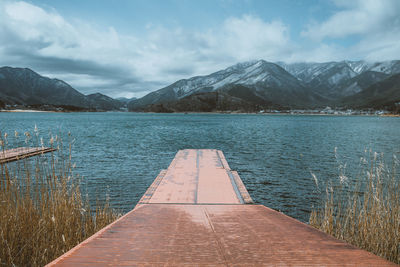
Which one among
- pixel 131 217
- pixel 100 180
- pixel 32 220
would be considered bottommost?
pixel 100 180

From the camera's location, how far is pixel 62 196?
436 cm

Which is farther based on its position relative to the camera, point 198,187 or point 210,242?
point 198,187

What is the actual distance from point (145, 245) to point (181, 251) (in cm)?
40

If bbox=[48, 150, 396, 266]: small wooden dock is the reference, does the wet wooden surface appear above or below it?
below

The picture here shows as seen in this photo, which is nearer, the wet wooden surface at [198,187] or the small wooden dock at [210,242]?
the small wooden dock at [210,242]

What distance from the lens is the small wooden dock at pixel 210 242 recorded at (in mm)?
2074

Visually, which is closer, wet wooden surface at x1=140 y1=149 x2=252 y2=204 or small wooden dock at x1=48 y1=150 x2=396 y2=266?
small wooden dock at x1=48 y1=150 x2=396 y2=266

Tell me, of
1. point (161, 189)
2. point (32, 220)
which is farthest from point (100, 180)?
point (32, 220)

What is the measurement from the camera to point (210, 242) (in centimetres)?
250

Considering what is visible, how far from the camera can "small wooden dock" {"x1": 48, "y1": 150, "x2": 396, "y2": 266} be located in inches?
81.7

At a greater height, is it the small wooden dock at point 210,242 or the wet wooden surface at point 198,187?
the small wooden dock at point 210,242

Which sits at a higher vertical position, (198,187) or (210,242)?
(210,242)

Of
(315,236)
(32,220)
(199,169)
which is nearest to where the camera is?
(315,236)

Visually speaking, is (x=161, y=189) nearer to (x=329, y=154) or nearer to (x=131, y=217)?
(x=131, y=217)
